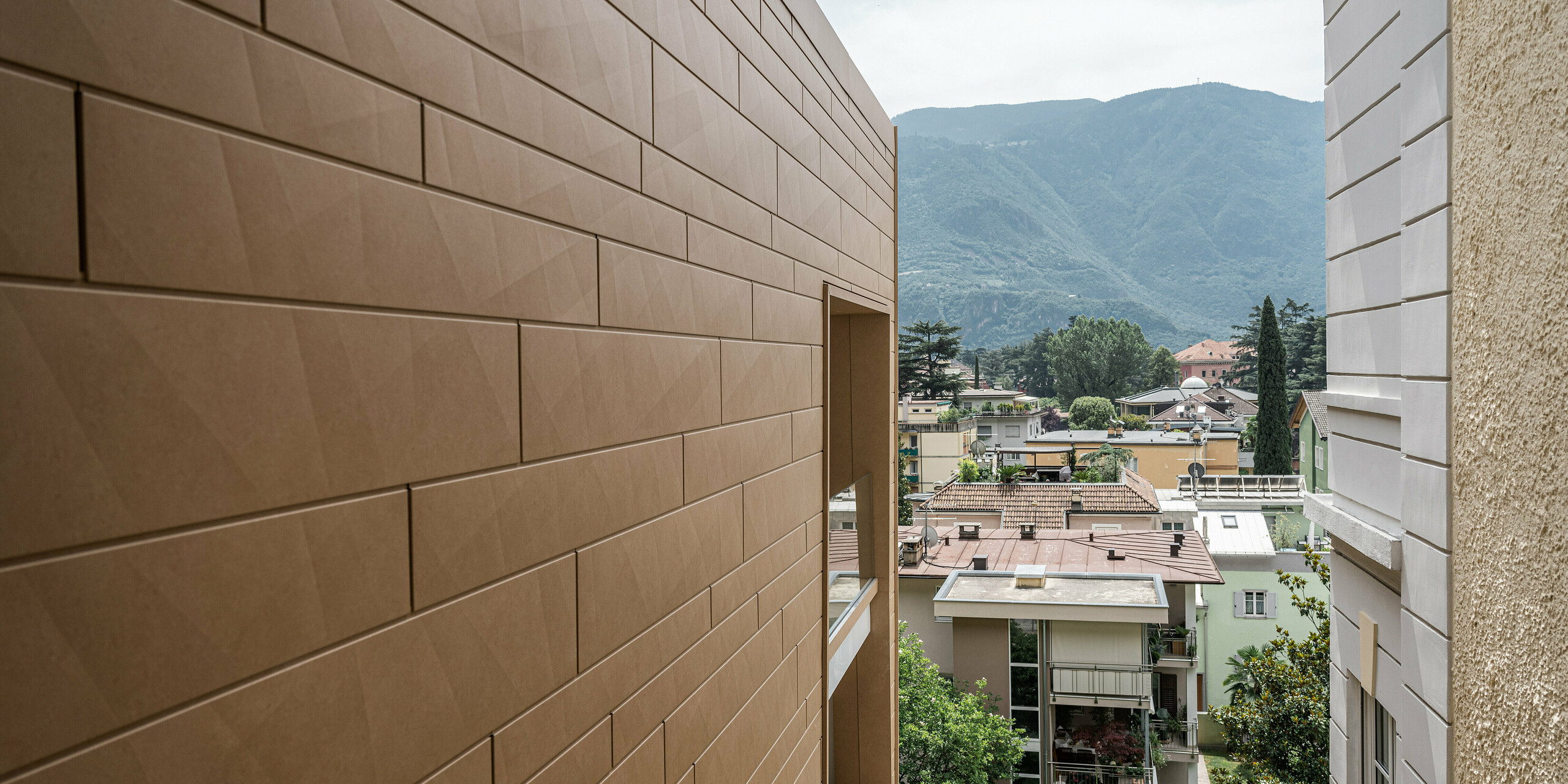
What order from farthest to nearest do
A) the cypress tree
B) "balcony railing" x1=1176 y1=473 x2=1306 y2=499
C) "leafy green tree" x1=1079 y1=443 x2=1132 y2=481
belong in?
"leafy green tree" x1=1079 y1=443 x2=1132 y2=481, the cypress tree, "balcony railing" x1=1176 y1=473 x2=1306 y2=499

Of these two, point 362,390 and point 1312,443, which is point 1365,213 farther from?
point 1312,443

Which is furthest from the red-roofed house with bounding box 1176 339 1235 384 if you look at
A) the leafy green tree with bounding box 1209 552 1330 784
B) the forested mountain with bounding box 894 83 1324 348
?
the leafy green tree with bounding box 1209 552 1330 784

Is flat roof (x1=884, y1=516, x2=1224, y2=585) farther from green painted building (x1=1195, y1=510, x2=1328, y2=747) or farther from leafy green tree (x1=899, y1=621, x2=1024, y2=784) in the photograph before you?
leafy green tree (x1=899, y1=621, x2=1024, y2=784)

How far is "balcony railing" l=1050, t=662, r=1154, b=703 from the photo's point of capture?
13.8 metres

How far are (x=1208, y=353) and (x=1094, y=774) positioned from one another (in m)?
76.6

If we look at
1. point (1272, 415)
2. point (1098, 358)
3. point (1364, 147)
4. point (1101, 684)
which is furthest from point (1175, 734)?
point (1098, 358)

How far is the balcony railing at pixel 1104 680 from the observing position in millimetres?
13766

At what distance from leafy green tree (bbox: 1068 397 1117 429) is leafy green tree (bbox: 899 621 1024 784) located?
4935 cm

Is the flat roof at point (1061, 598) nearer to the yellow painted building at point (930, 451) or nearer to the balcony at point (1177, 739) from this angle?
the balcony at point (1177, 739)

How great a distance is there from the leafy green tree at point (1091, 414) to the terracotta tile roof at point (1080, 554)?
42255mm

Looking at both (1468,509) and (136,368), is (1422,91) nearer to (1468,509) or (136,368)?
(1468,509)

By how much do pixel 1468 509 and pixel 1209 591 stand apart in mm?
20922

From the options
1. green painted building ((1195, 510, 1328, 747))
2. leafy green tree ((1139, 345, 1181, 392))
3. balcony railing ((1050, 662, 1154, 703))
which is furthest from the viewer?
leafy green tree ((1139, 345, 1181, 392))

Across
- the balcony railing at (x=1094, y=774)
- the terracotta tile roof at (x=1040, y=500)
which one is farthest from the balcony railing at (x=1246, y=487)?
the balcony railing at (x=1094, y=774)
